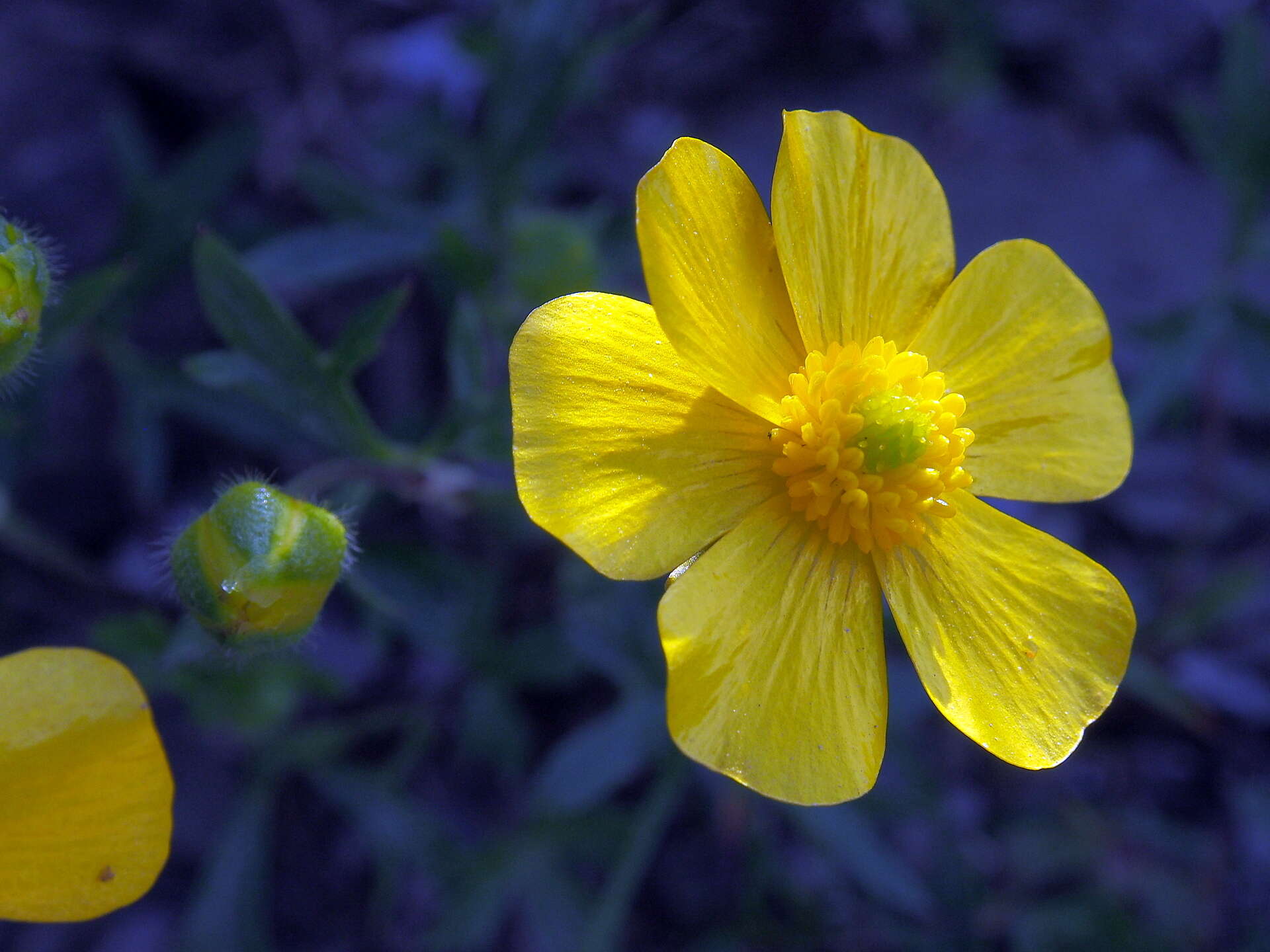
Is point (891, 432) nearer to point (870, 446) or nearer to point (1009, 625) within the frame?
point (870, 446)

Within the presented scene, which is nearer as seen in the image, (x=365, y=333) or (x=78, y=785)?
(x=78, y=785)

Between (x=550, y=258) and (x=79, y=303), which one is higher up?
(x=79, y=303)

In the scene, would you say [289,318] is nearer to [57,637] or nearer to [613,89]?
[57,637]

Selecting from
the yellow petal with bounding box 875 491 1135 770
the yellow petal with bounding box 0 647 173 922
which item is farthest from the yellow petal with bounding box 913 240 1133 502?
the yellow petal with bounding box 0 647 173 922

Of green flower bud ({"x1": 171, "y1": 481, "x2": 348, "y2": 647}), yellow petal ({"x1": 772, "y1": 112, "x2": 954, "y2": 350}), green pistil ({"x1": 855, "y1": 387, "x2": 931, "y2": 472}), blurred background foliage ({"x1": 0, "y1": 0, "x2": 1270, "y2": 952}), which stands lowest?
blurred background foliage ({"x1": 0, "y1": 0, "x2": 1270, "y2": 952})

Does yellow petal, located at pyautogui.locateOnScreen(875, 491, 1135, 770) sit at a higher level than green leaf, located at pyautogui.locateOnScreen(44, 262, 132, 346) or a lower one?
lower

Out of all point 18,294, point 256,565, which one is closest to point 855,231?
point 256,565

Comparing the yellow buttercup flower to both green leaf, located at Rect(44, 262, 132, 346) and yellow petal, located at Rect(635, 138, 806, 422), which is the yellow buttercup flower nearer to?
yellow petal, located at Rect(635, 138, 806, 422)
